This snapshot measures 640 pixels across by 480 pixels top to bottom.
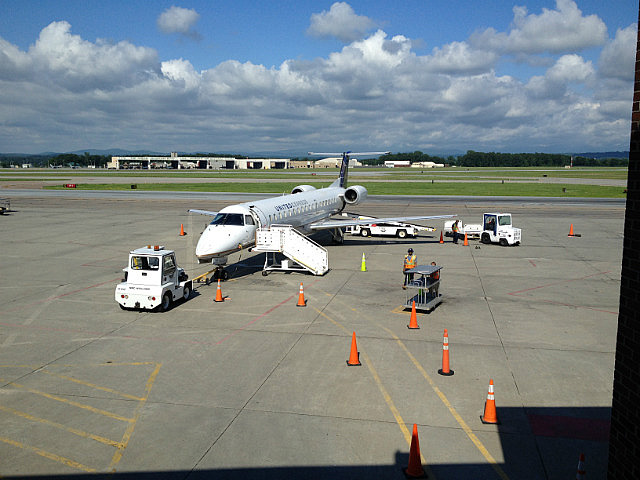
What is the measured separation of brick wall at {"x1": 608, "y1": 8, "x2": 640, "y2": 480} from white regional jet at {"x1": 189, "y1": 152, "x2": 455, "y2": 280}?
773 inches

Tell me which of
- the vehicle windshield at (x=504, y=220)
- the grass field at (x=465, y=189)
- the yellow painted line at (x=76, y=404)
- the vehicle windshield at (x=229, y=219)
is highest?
the grass field at (x=465, y=189)

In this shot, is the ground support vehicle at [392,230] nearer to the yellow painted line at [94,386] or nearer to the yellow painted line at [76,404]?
the yellow painted line at [94,386]

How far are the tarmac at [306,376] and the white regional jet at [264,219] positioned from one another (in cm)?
172

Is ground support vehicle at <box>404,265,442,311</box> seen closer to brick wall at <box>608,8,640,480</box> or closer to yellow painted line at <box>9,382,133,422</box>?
yellow painted line at <box>9,382,133,422</box>

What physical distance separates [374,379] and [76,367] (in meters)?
8.05

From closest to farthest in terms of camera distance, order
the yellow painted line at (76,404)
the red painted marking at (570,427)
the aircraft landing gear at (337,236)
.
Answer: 1. the red painted marking at (570,427)
2. the yellow painted line at (76,404)
3. the aircraft landing gear at (337,236)

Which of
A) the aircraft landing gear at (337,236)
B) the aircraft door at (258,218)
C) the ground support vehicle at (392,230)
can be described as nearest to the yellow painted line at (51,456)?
the aircraft door at (258,218)

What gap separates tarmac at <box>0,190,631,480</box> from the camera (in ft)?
32.0

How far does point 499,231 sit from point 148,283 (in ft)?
82.3

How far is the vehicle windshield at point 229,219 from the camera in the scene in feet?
83.5

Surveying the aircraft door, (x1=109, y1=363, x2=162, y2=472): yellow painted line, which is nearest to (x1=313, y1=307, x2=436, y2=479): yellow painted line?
(x1=109, y1=363, x2=162, y2=472): yellow painted line

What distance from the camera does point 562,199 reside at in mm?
73125

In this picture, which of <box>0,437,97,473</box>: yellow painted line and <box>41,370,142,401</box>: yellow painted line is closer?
<box>0,437,97,473</box>: yellow painted line

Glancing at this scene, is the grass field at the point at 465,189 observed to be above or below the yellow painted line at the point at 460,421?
above
